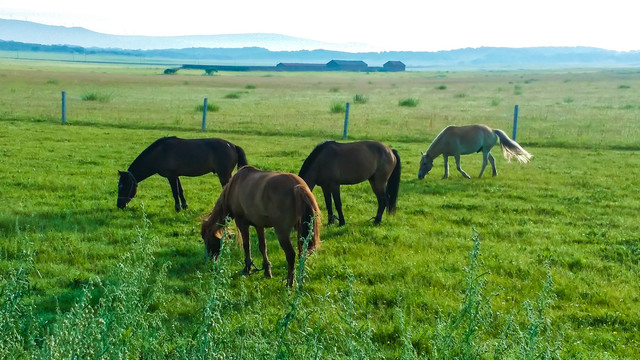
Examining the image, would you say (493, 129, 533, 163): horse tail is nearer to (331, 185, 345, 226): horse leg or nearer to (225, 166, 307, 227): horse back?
(331, 185, 345, 226): horse leg

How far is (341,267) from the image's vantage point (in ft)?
16.2

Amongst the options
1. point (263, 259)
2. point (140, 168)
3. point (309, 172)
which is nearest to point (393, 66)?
point (140, 168)

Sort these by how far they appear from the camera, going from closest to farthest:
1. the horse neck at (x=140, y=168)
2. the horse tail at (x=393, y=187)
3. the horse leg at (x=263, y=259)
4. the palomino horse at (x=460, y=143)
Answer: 1. the horse leg at (x=263, y=259)
2. the horse tail at (x=393, y=187)
3. the horse neck at (x=140, y=168)
4. the palomino horse at (x=460, y=143)

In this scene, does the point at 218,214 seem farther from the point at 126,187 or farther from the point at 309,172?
the point at 126,187

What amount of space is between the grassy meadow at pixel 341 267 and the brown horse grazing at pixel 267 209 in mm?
469

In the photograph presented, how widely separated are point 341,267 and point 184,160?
7.27 m

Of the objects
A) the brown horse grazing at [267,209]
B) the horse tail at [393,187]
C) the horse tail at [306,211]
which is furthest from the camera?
the horse tail at [393,187]

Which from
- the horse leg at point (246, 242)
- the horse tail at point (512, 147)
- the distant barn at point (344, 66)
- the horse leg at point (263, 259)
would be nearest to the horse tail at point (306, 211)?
the horse leg at point (263, 259)

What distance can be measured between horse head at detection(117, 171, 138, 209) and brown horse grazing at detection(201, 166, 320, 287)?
389cm

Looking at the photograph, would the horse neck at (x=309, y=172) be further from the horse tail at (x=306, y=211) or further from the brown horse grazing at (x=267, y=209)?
the horse tail at (x=306, y=211)

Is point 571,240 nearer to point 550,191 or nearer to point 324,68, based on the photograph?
point 550,191

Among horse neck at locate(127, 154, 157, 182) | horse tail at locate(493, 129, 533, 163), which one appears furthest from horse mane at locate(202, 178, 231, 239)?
horse tail at locate(493, 129, 533, 163)

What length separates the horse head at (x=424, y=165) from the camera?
51.5 ft

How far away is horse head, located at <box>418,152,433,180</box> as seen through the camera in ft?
51.5
